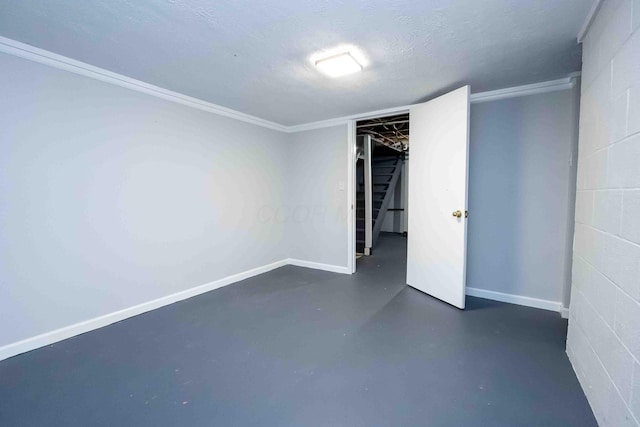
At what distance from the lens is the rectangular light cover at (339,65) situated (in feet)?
6.59

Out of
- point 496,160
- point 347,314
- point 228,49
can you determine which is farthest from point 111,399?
point 496,160

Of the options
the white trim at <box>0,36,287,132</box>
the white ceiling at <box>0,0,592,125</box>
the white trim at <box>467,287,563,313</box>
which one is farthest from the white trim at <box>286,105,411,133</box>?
the white trim at <box>467,287,563,313</box>

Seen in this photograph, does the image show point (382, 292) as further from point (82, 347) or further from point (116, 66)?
point (116, 66)

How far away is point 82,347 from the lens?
2.03 meters

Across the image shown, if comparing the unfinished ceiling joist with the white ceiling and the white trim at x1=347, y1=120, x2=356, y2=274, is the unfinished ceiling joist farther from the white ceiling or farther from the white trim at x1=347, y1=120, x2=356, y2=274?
the white ceiling

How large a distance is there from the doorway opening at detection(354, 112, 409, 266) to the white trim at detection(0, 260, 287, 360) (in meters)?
2.37

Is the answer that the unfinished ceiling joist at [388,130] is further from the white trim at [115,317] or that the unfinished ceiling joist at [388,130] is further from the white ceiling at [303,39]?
the white trim at [115,317]

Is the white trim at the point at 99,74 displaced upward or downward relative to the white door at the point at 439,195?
upward

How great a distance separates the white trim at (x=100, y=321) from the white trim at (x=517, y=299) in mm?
2886

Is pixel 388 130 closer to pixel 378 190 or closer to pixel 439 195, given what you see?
pixel 378 190

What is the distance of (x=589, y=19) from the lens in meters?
1.57

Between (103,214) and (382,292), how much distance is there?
2.88 metres

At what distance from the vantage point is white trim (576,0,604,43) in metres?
1.45

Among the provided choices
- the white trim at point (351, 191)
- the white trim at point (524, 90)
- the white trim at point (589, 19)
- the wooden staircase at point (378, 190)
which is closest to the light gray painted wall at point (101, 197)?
the white trim at point (351, 191)
